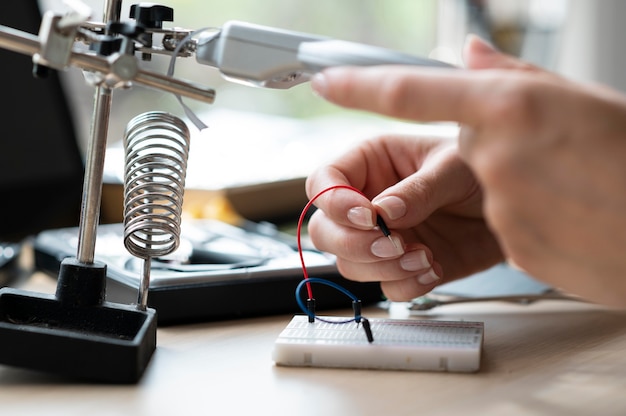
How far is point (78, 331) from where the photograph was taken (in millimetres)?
647

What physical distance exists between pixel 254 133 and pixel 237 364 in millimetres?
1032

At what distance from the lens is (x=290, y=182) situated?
1.33 meters

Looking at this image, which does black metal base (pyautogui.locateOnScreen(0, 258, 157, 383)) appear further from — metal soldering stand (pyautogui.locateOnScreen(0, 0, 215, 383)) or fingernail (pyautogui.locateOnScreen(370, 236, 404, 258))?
fingernail (pyautogui.locateOnScreen(370, 236, 404, 258))

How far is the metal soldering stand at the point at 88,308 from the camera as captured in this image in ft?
1.94

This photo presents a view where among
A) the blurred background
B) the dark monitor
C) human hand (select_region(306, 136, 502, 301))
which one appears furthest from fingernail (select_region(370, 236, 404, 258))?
the dark monitor

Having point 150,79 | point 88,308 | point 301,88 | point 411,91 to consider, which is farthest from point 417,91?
point 301,88

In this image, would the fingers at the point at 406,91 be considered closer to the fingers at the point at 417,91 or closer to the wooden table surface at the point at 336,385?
the fingers at the point at 417,91

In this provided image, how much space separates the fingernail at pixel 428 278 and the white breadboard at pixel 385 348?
92mm

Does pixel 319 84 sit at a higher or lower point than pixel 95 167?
higher

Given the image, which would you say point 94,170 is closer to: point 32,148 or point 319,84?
point 319,84

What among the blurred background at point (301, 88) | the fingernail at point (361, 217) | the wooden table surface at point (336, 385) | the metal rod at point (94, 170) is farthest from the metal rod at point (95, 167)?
the blurred background at point (301, 88)

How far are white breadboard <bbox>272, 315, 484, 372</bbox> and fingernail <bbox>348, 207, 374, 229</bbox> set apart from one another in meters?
0.09

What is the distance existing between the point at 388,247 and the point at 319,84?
0.21 metres

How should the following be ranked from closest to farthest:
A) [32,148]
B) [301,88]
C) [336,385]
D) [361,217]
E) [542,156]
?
[542,156] → [336,385] → [361,217] → [32,148] → [301,88]
